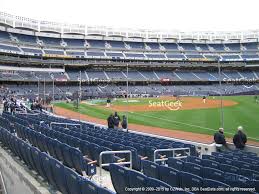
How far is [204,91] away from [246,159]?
72.8 meters

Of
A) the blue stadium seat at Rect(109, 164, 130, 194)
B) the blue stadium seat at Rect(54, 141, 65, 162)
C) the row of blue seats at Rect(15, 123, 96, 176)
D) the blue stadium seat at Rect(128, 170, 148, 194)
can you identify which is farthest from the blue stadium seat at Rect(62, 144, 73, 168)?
the blue stadium seat at Rect(128, 170, 148, 194)

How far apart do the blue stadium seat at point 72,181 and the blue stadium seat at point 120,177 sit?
2.66 feet

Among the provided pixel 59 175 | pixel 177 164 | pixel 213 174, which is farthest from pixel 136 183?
pixel 177 164

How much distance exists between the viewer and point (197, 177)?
19.1 feet

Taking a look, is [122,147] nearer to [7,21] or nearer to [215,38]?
[7,21]

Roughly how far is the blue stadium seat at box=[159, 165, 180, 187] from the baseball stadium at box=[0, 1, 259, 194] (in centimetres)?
2

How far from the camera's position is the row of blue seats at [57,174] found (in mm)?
5148

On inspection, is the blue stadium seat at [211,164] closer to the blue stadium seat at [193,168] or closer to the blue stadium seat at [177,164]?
the blue stadium seat at [177,164]

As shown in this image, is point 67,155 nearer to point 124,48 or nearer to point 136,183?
point 136,183

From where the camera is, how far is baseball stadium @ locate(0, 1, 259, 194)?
723cm

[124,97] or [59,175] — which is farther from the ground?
[59,175]

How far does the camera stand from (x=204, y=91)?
81.6 meters

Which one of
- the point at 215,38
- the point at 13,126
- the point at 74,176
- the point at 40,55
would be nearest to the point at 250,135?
the point at 13,126

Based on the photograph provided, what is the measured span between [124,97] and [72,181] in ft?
210
